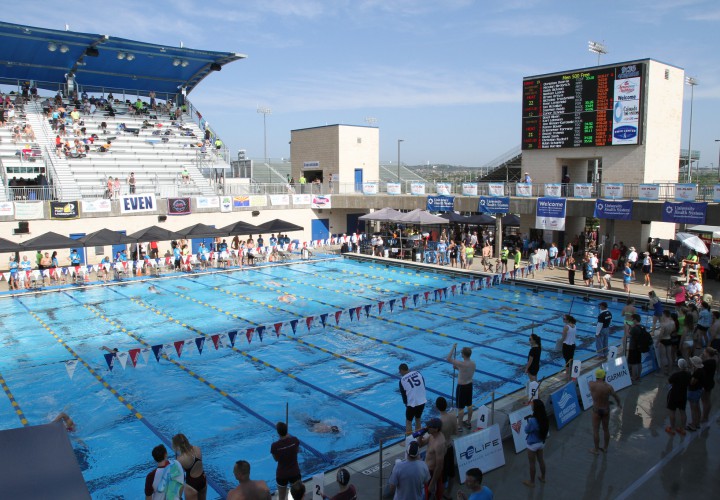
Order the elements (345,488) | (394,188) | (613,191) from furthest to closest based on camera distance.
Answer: (394,188)
(613,191)
(345,488)

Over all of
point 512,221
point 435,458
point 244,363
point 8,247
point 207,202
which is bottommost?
point 244,363

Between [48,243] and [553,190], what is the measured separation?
19.6 meters

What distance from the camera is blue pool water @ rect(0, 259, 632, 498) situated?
9266 mm

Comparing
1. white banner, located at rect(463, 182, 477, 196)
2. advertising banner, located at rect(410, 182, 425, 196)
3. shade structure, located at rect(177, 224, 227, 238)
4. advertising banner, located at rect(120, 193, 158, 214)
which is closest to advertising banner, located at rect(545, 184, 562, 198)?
white banner, located at rect(463, 182, 477, 196)

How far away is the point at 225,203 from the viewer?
28.9 meters

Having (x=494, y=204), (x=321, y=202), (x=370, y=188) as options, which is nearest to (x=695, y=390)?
(x=494, y=204)

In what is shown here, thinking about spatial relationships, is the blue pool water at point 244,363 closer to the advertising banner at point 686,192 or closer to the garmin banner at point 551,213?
the garmin banner at point 551,213

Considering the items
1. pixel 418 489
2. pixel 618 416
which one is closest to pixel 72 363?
pixel 418 489

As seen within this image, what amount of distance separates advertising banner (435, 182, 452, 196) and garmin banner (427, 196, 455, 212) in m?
0.62

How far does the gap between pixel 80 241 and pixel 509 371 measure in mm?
16387

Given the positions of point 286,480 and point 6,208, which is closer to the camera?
point 286,480

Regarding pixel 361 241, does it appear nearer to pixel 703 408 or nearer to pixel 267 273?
pixel 267 273

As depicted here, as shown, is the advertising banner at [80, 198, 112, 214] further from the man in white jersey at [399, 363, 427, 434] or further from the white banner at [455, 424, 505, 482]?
the white banner at [455, 424, 505, 482]

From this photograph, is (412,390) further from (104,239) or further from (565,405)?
(104,239)
